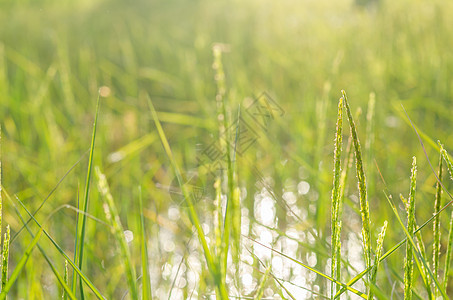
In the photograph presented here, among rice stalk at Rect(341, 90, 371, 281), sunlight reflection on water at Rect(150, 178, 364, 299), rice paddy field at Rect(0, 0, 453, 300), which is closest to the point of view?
rice stalk at Rect(341, 90, 371, 281)

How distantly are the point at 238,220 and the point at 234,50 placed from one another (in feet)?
7.45

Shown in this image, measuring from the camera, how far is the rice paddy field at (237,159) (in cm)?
47

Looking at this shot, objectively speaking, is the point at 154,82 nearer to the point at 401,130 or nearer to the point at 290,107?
the point at 290,107

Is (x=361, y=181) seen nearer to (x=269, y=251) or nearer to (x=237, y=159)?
(x=269, y=251)

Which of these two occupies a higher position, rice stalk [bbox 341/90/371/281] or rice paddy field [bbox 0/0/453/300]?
rice paddy field [bbox 0/0/453/300]

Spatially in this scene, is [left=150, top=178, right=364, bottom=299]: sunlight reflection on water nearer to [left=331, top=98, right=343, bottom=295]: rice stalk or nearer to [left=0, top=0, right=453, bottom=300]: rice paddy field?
[left=0, top=0, right=453, bottom=300]: rice paddy field

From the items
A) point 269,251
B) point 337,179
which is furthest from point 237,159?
point 337,179

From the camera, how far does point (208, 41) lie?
287 cm

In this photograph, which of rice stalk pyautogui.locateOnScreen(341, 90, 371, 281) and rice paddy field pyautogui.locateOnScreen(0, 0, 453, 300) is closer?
rice stalk pyautogui.locateOnScreen(341, 90, 371, 281)

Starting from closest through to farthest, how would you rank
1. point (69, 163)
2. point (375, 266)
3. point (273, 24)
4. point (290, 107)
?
point (375, 266), point (69, 163), point (290, 107), point (273, 24)

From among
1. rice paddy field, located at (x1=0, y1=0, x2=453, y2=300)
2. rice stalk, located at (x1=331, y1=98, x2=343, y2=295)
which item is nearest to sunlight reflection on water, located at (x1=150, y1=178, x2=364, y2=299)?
rice paddy field, located at (x1=0, y1=0, x2=453, y2=300)

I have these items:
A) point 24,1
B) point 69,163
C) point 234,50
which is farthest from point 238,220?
point 24,1

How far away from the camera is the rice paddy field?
0.47 m

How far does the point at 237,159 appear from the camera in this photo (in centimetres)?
146
